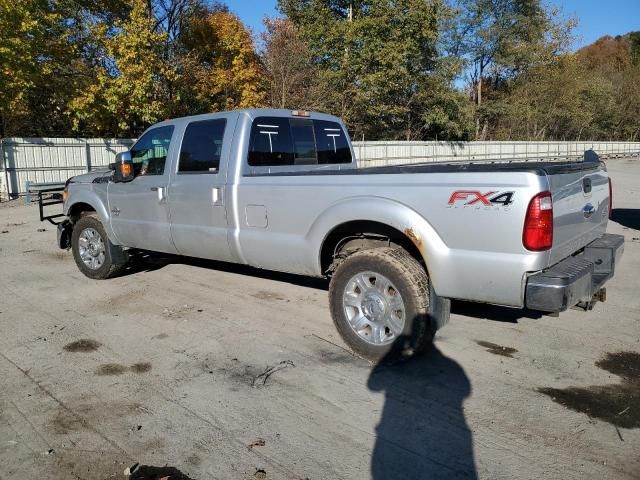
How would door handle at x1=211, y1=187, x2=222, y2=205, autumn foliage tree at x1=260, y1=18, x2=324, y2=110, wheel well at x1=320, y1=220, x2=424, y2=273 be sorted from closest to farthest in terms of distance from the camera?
wheel well at x1=320, y1=220, x2=424, y2=273, door handle at x1=211, y1=187, x2=222, y2=205, autumn foliage tree at x1=260, y1=18, x2=324, y2=110

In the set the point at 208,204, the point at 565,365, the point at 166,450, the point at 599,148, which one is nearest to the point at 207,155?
the point at 208,204

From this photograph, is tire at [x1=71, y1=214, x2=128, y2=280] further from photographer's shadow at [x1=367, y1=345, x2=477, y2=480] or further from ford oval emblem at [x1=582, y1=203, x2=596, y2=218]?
ford oval emblem at [x1=582, y1=203, x2=596, y2=218]

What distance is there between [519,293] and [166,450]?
2420 millimetres

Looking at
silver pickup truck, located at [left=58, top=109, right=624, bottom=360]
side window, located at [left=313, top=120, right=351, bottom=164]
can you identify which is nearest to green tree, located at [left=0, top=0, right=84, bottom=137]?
silver pickup truck, located at [left=58, top=109, right=624, bottom=360]

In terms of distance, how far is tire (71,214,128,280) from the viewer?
22.2ft

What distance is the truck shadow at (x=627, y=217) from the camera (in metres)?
10.9

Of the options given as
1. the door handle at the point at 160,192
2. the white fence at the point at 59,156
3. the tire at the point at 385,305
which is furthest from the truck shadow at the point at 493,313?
the white fence at the point at 59,156

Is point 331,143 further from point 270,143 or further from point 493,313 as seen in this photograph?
point 493,313

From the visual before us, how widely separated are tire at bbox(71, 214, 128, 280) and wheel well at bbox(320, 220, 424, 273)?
3.32 metres

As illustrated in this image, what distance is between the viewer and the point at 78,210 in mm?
7281

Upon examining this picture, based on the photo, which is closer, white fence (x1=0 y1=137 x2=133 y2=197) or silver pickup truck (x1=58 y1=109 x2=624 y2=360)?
silver pickup truck (x1=58 y1=109 x2=624 y2=360)

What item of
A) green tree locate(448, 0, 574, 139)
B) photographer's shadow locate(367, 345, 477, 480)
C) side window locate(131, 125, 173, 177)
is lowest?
photographer's shadow locate(367, 345, 477, 480)

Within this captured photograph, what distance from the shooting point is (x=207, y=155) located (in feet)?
18.0

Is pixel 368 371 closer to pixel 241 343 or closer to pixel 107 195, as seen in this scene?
pixel 241 343
